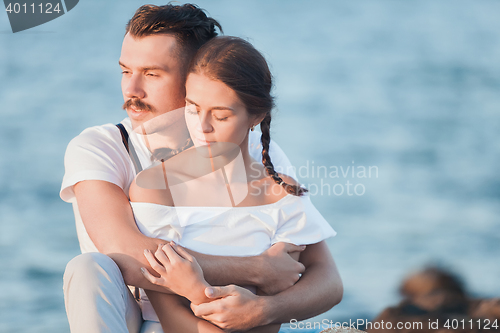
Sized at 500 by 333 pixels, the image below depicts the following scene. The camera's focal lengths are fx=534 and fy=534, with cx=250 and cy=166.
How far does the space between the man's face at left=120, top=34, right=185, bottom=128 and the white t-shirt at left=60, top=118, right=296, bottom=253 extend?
0.35 feet

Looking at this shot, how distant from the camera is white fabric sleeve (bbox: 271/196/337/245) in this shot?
230 cm

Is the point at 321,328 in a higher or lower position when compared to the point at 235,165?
lower

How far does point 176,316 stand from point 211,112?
2.68ft

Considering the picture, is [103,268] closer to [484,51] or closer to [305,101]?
[305,101]

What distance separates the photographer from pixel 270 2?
20141 mm

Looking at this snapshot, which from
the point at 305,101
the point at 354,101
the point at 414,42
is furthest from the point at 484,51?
the point at 305,101

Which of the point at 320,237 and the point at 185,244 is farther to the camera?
the point at 320,237

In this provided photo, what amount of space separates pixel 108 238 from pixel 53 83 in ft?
56.5

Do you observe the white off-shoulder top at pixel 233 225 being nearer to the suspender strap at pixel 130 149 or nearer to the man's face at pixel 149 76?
the suspender strap at pixel 130 149

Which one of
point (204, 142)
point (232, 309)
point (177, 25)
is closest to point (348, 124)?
point (177, 25)

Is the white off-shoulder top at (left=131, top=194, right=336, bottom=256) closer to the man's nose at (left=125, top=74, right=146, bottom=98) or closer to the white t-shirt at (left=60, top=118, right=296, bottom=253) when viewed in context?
the white t-shirt at (left=60, top=118, right=296, bottom=253)

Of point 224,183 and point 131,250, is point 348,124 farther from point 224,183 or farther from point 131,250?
point 131,250

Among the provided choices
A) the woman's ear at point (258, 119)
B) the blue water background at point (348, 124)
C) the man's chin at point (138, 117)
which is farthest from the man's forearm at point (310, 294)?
the blue water background at point (348, 124)

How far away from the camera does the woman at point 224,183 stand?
6.89 ft
